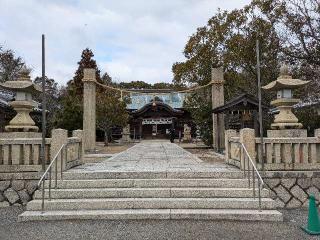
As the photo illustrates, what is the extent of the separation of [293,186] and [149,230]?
3698 mm

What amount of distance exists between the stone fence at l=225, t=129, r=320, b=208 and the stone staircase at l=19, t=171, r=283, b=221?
28.7 inches

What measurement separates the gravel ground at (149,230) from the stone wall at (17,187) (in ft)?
4.13

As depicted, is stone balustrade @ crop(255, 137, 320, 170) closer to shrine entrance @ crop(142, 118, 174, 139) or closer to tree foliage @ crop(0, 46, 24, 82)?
tree foliage @ crop(0, 46, 24, 82)

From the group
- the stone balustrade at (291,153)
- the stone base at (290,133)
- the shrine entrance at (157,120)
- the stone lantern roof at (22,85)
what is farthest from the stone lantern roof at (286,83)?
the shrine entrance at (157,120)

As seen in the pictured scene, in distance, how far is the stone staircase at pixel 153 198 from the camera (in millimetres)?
6438

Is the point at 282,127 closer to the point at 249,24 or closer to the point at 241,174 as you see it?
the point at 241,174

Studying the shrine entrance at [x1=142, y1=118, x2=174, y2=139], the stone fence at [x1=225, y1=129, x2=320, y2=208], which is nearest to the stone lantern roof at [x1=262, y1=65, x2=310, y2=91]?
the stone fence at [x1=225, y1=129, x2=320, y2=208]

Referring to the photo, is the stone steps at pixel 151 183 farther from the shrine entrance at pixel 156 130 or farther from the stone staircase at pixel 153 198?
the shrine entrance at pixel 156 130

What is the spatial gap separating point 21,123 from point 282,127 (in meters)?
6.60

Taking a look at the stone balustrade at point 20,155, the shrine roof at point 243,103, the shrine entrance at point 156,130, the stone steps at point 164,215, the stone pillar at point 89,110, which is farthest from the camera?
the shrine entrance at point 156,130

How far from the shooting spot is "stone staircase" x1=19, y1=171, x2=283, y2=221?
6.44 meters

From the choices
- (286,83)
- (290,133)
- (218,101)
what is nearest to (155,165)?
(290,133)

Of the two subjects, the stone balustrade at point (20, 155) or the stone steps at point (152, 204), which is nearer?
the stone steps at point (152, 204)

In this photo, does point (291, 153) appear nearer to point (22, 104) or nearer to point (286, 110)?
point (286, 110)
